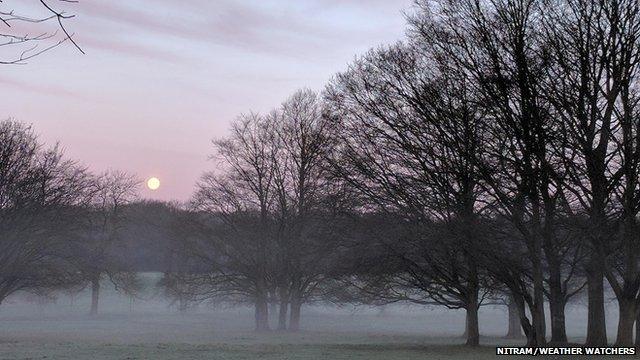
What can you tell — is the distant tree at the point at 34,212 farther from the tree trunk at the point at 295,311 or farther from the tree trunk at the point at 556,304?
the tree trunk at the point at 556,304

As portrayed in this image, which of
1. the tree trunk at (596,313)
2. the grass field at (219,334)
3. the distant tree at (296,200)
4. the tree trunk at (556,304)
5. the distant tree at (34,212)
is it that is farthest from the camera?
the distant tree at (296,200)

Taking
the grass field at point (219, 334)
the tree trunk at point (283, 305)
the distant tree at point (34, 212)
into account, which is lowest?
the grass field at point (219, 334)

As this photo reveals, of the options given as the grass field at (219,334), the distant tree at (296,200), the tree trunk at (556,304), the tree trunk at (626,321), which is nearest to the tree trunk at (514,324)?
the grass field at (219,334)

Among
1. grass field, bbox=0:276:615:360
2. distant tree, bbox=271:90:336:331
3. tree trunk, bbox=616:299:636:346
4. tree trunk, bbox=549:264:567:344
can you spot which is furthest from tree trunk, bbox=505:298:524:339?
tree trunk, bbox=616:299:636:346

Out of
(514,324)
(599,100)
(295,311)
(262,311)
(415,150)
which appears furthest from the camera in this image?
(295,311)

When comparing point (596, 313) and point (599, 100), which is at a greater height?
point (599, 100)

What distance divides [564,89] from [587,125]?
1.20m

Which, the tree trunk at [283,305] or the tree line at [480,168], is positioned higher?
the tree line at [480,168]

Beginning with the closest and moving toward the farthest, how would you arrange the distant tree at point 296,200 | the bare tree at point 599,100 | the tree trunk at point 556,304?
the bare tree at point 599,100
the tree trunk at point 556,304
the distant tree at point 296,200

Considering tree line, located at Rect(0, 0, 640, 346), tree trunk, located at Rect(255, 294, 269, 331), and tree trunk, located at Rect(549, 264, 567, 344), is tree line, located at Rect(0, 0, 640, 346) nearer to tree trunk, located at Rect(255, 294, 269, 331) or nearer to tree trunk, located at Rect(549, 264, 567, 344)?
tree trunk, located at Rect(549, 264, 567, 344)

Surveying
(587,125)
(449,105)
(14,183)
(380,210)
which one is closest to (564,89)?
(587,125)

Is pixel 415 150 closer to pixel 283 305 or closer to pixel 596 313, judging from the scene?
pixel 596 313

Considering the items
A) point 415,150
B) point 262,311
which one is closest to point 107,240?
point 262,311

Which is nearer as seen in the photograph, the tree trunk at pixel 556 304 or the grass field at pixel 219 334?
the tree trunk at pixel 556 304
